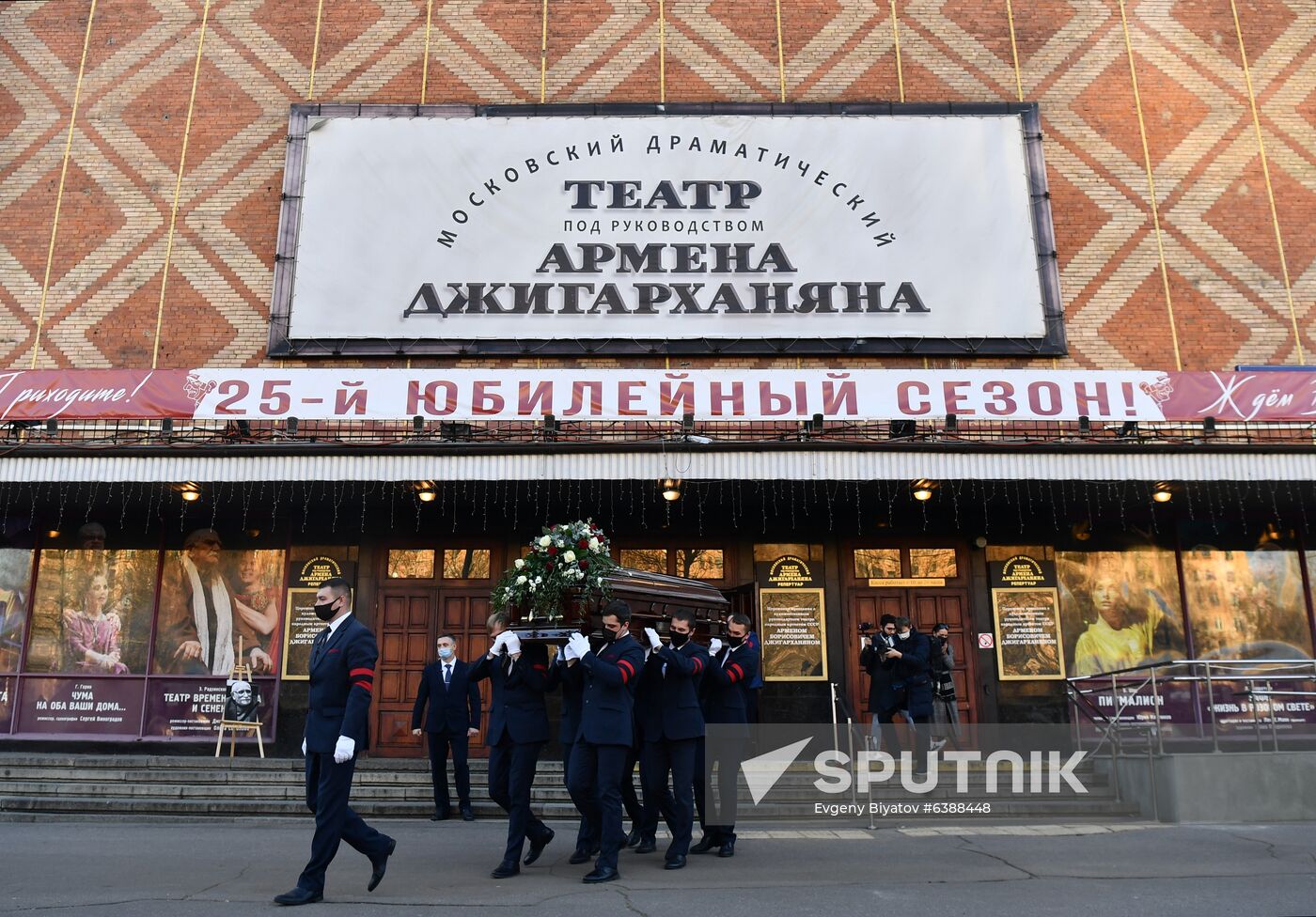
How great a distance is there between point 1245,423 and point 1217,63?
6907 millimetres

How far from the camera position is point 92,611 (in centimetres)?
1458

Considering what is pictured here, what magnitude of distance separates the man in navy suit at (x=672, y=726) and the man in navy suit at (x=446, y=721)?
128 inches

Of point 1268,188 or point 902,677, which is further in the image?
point 1268,188

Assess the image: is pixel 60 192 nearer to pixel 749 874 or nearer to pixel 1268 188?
pixel 749 874

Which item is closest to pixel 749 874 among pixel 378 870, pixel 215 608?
pixel 378 870

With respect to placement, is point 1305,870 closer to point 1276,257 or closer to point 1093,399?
point 1093,399

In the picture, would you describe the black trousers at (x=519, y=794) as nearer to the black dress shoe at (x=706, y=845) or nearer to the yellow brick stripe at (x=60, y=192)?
the black dress shoe at (x=706, y=845)

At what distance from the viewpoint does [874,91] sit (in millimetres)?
16547

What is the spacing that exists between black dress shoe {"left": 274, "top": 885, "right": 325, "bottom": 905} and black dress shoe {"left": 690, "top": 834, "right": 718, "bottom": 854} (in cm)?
302

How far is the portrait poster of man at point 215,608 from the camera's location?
14375 mm

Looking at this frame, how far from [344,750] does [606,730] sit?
175 centimetres

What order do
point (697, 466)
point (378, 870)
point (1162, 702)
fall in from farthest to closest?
point (1162, 702) → point (697, 466) → point (378, 870)

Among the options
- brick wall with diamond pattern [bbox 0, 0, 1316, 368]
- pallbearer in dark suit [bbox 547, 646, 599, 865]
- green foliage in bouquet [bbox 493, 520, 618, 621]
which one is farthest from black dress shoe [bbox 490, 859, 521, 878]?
brick wall with diamond pattern [bbox 0, 0, 1316, 368]

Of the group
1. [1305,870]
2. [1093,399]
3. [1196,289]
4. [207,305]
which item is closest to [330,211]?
[207,305]
